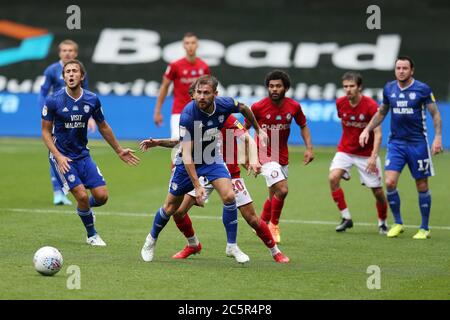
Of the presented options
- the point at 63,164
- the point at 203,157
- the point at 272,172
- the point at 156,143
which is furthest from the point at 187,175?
the point at 272,172

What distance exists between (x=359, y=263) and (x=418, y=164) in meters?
2.82

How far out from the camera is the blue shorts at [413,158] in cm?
1317

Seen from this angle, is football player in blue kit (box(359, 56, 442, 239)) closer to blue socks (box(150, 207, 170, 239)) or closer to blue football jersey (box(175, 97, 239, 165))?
blue football jersey (box(175, 97, 239, 165))

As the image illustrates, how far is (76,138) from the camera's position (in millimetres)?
11742

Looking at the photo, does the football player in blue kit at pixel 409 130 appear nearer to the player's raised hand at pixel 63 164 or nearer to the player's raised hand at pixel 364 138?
the player's raised hand at pixel 364 138

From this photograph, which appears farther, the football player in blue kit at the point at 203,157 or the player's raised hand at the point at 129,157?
A: the player's raised hand at the point at 129,157

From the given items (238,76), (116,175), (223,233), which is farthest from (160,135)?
(223,233)

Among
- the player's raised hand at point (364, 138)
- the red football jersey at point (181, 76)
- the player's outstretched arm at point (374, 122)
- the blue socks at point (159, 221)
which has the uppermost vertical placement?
the red football jersey at point (181, 76)

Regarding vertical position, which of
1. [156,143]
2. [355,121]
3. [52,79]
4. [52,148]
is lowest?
[156,143]

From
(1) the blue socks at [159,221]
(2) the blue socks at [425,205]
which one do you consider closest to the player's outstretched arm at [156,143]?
(1) the blue socks at [159,221]

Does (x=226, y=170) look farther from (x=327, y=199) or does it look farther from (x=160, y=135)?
(x=160, y=135)

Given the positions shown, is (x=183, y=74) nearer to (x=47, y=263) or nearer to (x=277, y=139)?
(x=277, y=139)

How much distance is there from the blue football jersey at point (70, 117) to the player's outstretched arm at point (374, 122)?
138 inches

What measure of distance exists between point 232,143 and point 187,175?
1210mm
